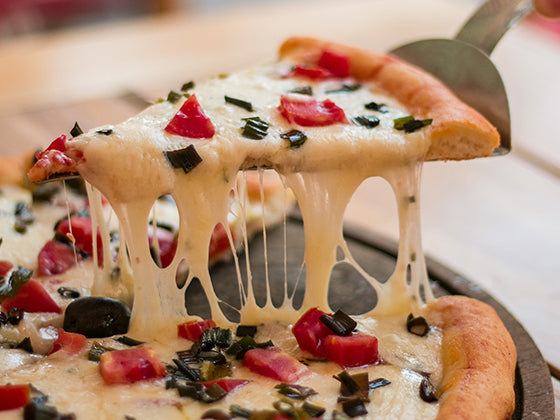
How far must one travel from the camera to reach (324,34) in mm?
5895

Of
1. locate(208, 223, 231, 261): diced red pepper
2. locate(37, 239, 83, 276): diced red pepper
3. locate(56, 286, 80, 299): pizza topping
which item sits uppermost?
locate(37, 239, 83, 276): diced red pepper

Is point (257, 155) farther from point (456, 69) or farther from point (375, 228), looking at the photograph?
point (375, 228)

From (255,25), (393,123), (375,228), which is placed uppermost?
(393,123)

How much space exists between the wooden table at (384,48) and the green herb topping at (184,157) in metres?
1.39

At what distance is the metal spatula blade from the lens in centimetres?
301

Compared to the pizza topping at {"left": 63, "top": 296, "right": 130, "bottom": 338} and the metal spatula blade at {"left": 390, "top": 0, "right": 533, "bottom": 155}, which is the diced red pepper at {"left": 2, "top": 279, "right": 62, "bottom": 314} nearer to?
the pizza topping at {"left": 63, "top": 296, "right": 130, "bottom": 338}

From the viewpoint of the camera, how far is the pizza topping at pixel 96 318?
2.57 metres

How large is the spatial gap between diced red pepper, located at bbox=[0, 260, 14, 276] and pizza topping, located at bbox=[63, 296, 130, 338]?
35 cm

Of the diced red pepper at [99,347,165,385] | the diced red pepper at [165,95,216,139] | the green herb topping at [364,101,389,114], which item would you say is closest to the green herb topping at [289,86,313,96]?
the green herb topping at [364,101,389,114]

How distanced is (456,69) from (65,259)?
1.65 metres

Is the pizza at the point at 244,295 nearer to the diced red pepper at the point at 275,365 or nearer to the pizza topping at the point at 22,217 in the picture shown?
the diced red pepper at the point at 275,365

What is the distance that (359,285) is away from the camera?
3105mm

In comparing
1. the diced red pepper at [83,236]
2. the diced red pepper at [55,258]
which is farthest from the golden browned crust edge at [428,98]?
the diced red pepper at [55,258]

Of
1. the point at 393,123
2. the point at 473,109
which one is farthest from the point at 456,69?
the point at 393,123
